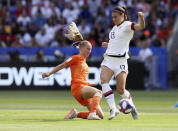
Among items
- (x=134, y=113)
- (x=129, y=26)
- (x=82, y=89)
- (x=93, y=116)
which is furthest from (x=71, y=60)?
(x=134, y=113)

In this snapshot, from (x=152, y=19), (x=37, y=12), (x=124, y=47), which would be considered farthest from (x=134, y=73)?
(x=124, y=47)

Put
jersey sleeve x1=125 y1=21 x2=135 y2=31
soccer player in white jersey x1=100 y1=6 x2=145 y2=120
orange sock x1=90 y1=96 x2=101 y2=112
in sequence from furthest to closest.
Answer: soccer player in white jersey x1=100 y1=6 x2=145 y2=120 < jersey sleeve x1=125 y1=21 x2=135 y2=31 < orange sock x1=90 y1=96 x2=101 y2=112

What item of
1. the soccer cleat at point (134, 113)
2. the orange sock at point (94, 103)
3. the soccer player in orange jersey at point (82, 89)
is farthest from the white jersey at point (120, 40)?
the soccer cleat at point (134, 113)

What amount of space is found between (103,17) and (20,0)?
4.80 meters

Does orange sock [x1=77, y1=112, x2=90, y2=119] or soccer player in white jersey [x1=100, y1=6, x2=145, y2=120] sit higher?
soccer player in white jersey [x1=100, y1=6, x2=145, y2=120]

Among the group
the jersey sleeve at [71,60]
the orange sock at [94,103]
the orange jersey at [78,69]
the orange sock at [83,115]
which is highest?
the jersey sleeve at [71,60]

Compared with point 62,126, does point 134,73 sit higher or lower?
lower

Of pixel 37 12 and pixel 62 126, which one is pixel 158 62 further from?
pixel 62 126

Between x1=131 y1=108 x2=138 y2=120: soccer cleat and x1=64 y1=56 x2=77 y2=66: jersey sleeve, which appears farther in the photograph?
x1=64 y1=56 x2=77 y2=66: jersey sleeve

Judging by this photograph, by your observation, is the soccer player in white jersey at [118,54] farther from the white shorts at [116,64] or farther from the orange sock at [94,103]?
the orange sock at [94,103]

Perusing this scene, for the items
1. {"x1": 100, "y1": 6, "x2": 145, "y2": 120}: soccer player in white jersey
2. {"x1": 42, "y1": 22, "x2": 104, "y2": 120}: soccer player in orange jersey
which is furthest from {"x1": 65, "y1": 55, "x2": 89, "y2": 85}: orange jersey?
{"x1": 100, "y1": 6, "x2": 145, "y2": 120}: soccer player in white jersey

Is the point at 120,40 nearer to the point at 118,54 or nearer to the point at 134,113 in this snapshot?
the point at 118,54

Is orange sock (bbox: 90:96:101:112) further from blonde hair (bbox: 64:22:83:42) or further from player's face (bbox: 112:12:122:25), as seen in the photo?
player's face (bbox: 112:12:122:25)

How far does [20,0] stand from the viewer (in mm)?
29359
